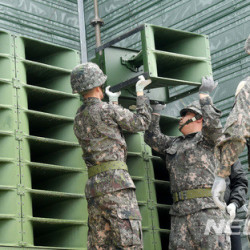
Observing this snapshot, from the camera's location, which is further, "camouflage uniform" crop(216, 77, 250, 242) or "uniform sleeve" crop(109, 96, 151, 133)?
"uniform sleeve" crop(109, 96, 151, 133)

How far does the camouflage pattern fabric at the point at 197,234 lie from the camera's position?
5.78 meters

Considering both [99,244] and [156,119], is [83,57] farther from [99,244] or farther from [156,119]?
[99,244]

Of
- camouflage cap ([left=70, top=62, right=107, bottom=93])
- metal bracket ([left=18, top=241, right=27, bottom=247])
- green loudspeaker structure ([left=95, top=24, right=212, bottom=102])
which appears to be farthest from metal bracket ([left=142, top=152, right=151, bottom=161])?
metal bracket ([left=18, top=241, right=27, bottom=247])

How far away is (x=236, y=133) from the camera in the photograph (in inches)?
138

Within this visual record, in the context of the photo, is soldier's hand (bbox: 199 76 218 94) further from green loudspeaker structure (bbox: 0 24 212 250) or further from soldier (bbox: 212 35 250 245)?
soldier (bbox: 212 35 250 245)

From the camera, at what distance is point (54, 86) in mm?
6449

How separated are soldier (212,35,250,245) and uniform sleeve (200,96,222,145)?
7.34ft

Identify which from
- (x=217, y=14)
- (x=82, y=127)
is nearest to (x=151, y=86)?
(x=82, y=127)

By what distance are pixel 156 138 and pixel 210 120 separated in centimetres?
73

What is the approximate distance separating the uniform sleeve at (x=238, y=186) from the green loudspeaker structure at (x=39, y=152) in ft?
4.76

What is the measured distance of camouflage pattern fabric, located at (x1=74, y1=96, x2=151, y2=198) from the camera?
5402 mm

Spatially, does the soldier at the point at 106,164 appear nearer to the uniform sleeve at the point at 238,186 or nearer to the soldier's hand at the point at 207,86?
the soldier's hand at the point at 207,86

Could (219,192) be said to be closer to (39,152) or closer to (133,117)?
(133,117)

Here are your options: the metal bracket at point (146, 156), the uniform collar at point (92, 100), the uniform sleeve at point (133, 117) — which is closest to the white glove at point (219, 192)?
the uniform sleeve at point (133, 117)
